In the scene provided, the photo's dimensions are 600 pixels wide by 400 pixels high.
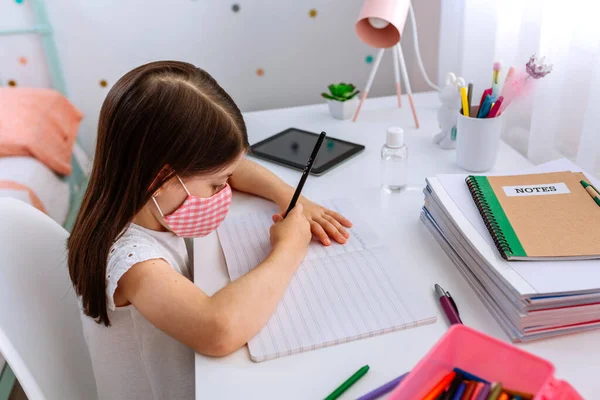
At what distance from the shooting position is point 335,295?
2.42ft

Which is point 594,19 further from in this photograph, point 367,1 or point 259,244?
point 259,244

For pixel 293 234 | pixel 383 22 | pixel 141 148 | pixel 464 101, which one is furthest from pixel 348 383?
pixel 383 22

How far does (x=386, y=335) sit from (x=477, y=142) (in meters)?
0.49

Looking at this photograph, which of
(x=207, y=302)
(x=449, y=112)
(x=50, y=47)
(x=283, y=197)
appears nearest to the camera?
(x=207, y=302)

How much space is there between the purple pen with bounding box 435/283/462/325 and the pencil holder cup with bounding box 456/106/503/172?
0.39 m

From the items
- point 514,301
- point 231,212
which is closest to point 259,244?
point 231,212

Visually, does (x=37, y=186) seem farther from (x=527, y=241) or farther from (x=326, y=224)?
(x=527, y=241)

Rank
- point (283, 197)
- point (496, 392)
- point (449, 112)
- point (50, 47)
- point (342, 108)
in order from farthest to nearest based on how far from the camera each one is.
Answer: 1. point (50, 47)
2. point (342, 108)
3. point (449, 112)
4. point (283, 197)
5. point (496, 392)

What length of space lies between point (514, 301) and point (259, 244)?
1.27ft

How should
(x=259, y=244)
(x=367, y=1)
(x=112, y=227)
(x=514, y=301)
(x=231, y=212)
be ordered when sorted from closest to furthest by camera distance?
1. (x=514, y=301)
2. (x=112, y=227)
3. (x=259, y=244)
4. (x=231, y=212)
5. (x=367, y=1)

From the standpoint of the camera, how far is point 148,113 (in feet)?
2.32

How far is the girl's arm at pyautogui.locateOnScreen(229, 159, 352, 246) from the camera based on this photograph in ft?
2.83

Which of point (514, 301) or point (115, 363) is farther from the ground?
point (514, 301)

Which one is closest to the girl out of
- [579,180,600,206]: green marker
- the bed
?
[579,180,600,206]: green marker
